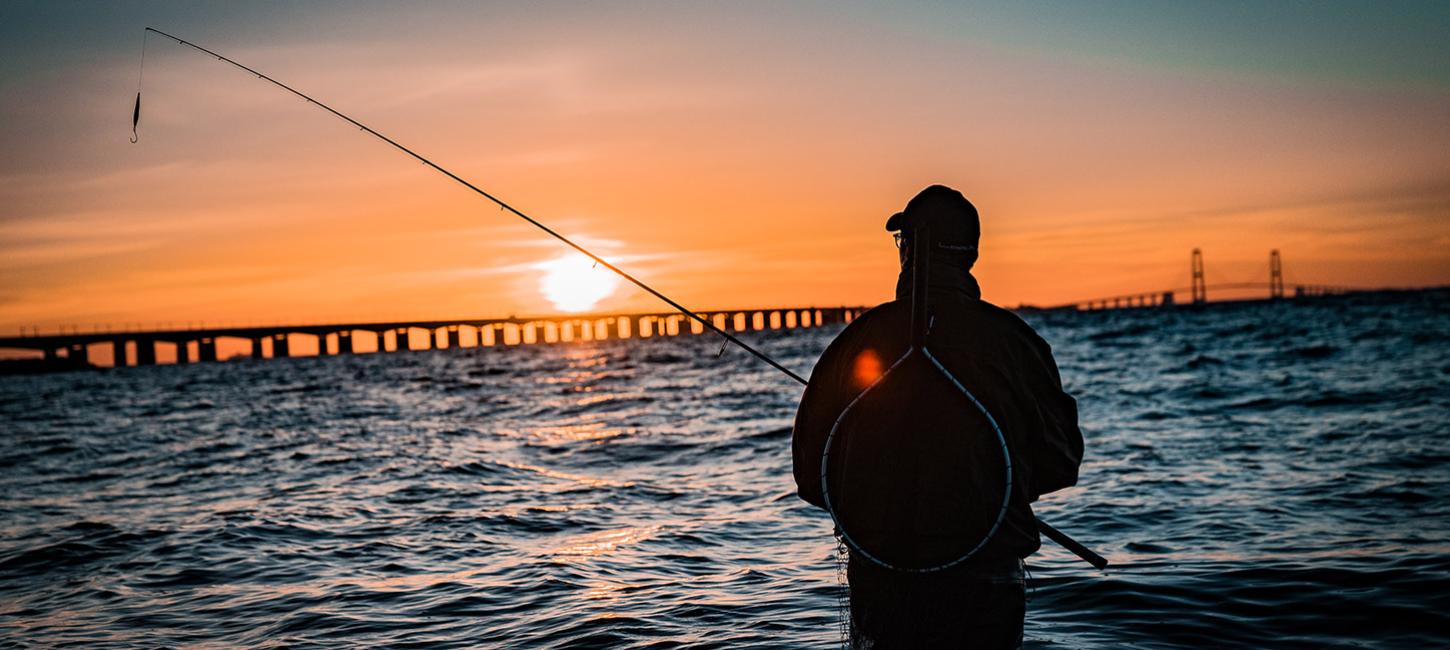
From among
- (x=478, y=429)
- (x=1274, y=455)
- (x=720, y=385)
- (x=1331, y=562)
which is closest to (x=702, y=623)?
(x=1331, y=562)

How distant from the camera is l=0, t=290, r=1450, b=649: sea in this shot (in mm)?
7684

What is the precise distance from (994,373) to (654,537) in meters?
8.03

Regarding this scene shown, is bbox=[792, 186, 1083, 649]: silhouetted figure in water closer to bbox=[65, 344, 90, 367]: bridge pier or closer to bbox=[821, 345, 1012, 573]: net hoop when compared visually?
bbox=[821, 345, 1012, 573]: net hoop

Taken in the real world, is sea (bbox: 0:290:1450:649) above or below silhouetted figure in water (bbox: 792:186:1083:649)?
below

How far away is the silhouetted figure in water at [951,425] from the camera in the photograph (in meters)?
3.62

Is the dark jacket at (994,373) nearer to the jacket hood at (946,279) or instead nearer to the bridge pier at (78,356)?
the jacket hood at (946,279)

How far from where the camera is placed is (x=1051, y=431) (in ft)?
12.3

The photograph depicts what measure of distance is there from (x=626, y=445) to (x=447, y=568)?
1063 cm

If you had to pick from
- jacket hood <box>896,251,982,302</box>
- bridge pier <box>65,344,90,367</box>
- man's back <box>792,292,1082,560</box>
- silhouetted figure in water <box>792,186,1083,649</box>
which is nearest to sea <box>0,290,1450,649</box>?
silhouetted figure in water <box>792,186,1083,649</box>

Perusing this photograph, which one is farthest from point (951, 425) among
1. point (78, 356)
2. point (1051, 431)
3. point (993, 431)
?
point (78, 356)

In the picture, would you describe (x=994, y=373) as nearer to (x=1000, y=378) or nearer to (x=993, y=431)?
(x=1000, y=378)

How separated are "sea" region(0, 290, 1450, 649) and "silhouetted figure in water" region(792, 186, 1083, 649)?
0.76 feet

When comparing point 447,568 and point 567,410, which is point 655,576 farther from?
point 567,410

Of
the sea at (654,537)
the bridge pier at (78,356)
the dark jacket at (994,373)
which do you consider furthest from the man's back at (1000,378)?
the bridge pier at (78,356)
